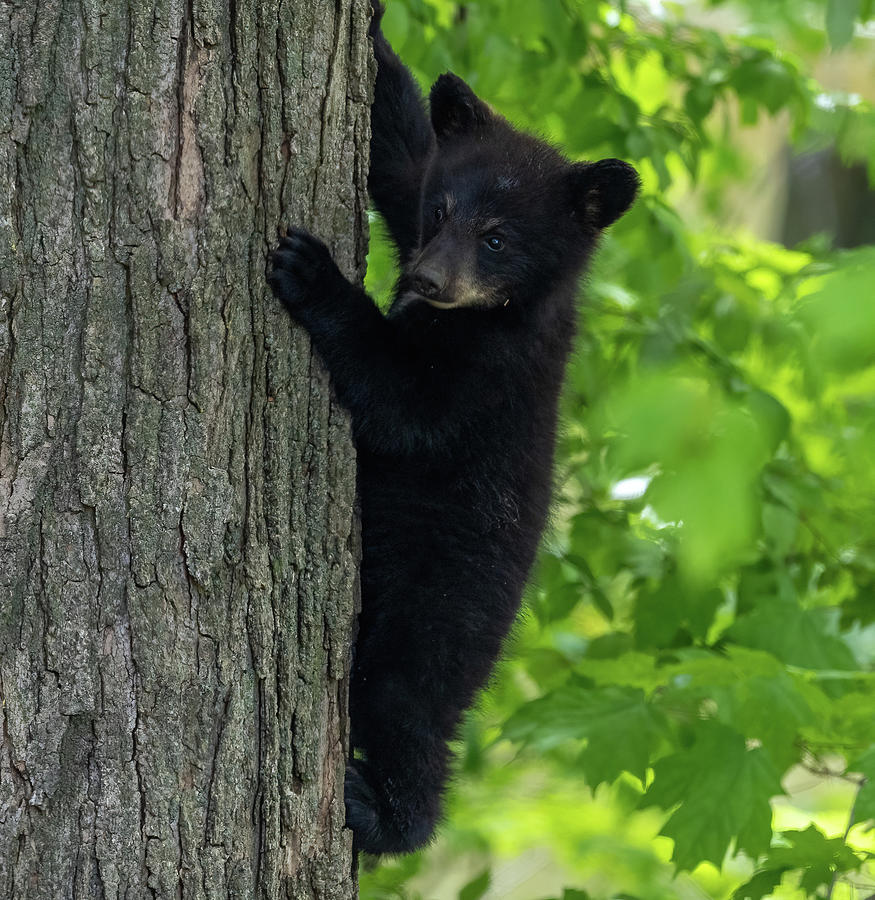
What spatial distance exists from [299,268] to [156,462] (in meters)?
0.54

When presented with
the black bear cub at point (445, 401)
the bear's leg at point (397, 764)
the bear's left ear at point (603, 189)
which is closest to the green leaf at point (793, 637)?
the black bear cub at point (445, 401)

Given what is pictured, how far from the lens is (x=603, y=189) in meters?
3.46

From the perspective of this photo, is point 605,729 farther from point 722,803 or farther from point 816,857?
point 816,857

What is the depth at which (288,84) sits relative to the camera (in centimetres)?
225

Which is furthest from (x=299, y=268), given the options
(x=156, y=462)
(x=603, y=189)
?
(x=603, y=189)

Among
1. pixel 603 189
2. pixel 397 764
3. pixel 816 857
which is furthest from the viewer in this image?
pixel 603 189

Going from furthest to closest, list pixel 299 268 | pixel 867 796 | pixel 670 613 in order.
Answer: pixel 670 613 → pixel 867 796 → pixel 299 268

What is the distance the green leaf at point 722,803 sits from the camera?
9.27ft

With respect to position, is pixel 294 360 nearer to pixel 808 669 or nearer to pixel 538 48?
pixel 808 669

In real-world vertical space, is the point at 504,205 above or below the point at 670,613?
above

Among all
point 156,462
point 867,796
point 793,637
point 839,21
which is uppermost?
point 839,21

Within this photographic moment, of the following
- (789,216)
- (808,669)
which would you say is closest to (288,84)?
(808,669)

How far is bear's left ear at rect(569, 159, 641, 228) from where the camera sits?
3363 millimetres

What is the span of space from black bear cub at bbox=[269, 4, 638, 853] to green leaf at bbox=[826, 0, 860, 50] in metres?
0.74
